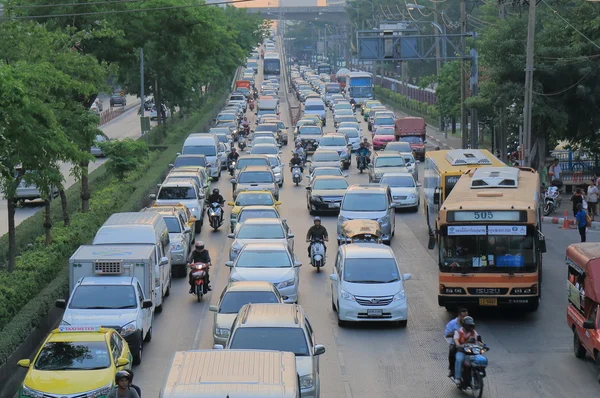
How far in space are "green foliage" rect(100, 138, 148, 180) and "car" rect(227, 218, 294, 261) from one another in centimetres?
1295

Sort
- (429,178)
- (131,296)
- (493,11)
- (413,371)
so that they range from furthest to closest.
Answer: (493,11)
(429,178)
(131,296)
(413,371)

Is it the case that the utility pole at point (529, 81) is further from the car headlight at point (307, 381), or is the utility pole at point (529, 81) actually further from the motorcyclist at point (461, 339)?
the car headlight at point (307, 381)

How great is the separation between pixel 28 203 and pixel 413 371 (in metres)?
27.9

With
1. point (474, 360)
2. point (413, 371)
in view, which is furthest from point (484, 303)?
point (474, 360)

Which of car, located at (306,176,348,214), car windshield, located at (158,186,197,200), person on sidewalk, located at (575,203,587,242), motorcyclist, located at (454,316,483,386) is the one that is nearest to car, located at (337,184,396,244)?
car, located at (306,176,348,214)

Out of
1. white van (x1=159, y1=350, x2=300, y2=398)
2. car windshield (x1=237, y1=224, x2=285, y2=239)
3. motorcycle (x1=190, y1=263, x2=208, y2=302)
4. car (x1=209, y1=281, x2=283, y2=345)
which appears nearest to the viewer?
white van (x1=159, y1=350, x2=300, y2=398)

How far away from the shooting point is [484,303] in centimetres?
2255

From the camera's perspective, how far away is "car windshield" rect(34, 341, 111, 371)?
16.7 meters

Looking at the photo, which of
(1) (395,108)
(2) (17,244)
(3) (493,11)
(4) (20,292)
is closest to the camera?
(4) (20,292)

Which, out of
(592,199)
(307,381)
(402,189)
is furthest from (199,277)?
(592,199)

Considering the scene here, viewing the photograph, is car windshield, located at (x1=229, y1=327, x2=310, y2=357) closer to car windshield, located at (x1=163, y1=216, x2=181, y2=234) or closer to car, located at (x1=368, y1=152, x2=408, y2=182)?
car windshield, located at (x1=163, y1=216, x2=181, y2=234)

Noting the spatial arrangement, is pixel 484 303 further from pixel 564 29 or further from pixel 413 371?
pixel 564 29

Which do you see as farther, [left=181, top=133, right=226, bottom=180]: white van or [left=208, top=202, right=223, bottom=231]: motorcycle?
[left=181, top=133, right=226, bottom=180]: white van

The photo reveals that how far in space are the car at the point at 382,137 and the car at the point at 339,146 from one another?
560 cm
